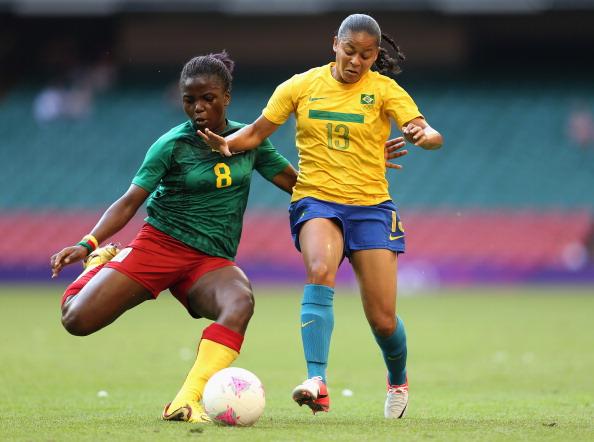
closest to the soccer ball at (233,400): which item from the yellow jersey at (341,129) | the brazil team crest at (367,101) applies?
the yellow jersey at (341,129)

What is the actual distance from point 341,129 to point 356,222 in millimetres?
604

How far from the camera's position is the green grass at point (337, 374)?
5.23 m

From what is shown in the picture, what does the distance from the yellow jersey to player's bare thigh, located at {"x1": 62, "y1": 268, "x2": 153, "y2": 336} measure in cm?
A: 124

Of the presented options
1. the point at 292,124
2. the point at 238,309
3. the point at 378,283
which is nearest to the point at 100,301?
the point at 238,309

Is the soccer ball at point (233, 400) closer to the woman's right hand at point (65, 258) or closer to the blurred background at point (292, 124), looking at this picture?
the woman's right hand at point (65, 258)

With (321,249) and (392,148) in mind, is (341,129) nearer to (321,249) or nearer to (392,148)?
(392,148)

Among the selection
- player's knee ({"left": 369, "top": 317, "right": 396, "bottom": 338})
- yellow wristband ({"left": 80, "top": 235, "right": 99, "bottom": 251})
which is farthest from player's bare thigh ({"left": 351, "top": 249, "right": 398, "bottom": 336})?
yellow wristband ({"left": 80, "top": 235, "right": 99, "bottom": 251})

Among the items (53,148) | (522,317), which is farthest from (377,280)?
(53,148)

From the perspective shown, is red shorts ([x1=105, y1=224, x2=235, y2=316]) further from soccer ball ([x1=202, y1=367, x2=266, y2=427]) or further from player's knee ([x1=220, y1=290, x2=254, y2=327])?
soccer ball ([x1=202, y1=367, x2=266, y2=427])

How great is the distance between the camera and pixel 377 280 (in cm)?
587

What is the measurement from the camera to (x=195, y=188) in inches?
244

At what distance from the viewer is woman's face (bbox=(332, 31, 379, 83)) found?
230 inches

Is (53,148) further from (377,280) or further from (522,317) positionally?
(377,280)

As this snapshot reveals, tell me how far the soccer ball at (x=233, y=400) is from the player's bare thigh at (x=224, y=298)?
46 centimetres
